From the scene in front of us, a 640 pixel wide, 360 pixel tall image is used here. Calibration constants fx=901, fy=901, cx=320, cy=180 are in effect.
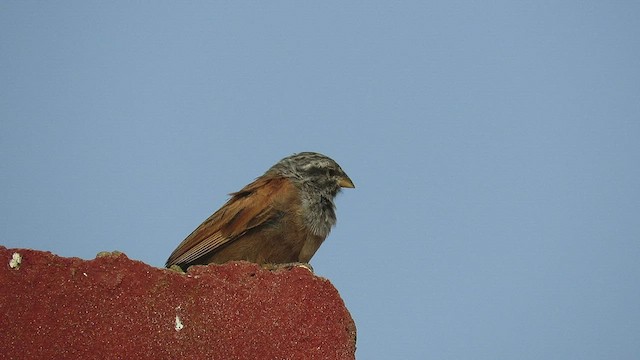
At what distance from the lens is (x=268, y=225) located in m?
6.80

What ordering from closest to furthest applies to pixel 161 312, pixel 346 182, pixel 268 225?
pixel 161 312 < pixel 268 225 < pixel 346 182

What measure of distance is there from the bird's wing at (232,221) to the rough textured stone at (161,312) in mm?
1817

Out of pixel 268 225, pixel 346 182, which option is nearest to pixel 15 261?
pixel 268 225

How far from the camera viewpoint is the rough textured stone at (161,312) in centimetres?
433

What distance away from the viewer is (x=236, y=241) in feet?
22.0

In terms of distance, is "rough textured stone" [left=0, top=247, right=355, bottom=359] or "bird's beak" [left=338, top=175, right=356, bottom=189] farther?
"bird's beak" [left=338, top=175, right=356, bottom=189]

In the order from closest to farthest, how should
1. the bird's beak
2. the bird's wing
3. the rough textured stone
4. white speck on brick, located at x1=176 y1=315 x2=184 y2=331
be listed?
the rough textured stone, white speck on brick, located at x1=176 y1=315 x2=184 y2=331, the bird's wing, the bird's beak

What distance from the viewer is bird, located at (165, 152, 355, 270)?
21.6ft

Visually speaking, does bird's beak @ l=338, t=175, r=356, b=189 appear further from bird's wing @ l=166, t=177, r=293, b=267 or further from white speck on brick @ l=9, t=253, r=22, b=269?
white speck on brick @ l=9, t=253, r=22, b=269

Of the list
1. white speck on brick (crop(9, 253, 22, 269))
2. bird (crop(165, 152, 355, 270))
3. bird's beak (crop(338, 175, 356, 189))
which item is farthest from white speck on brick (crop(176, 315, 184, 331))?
bird's beak (crop(338, 175, 356, 189))

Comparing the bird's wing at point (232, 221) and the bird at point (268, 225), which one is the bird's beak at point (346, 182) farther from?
the bird's wing at point (232, 221)

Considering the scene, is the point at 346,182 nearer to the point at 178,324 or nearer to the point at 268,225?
the point at 268,225

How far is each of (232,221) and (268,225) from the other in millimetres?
285

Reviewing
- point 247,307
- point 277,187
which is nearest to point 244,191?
Result: point 277,187
